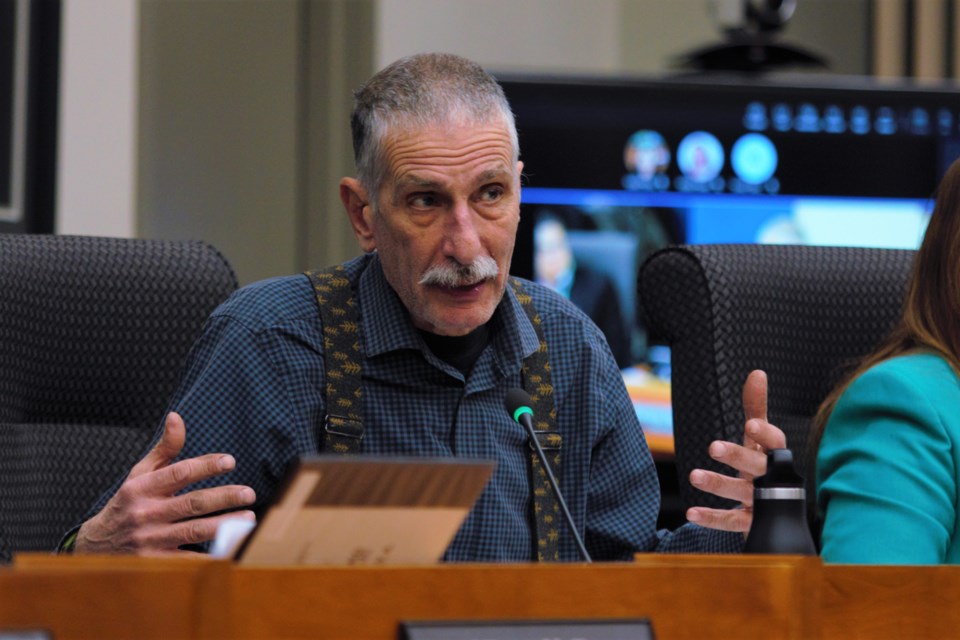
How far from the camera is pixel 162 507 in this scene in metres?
1.31

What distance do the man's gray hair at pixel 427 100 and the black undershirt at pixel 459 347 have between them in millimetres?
180

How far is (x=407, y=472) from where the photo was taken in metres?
0.88

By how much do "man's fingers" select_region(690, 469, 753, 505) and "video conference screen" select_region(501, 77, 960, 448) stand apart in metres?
1.61

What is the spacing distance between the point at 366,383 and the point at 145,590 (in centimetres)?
83

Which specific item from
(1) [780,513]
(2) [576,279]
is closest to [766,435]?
(1) [780,513]

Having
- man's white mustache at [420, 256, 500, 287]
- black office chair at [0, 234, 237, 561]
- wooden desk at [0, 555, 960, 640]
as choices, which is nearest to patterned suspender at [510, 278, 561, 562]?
man's white mustache at [420, 256, 500, 287]

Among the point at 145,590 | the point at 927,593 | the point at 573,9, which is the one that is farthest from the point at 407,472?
the point at 573,9

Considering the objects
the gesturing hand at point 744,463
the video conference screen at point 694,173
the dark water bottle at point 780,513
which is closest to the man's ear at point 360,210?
the gesturing hand at point 744,463

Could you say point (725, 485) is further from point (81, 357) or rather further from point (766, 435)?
point (81, 357)

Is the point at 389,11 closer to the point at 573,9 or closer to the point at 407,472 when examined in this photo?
the point at 573,9

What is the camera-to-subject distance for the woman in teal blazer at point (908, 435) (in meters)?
1.54

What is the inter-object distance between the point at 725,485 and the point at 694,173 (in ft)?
6.19

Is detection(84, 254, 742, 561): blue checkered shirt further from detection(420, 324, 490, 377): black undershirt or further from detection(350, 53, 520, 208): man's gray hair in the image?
detection(350, 53, 520, 208): man's gray hair

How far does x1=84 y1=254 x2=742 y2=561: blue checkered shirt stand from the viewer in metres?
1.59
